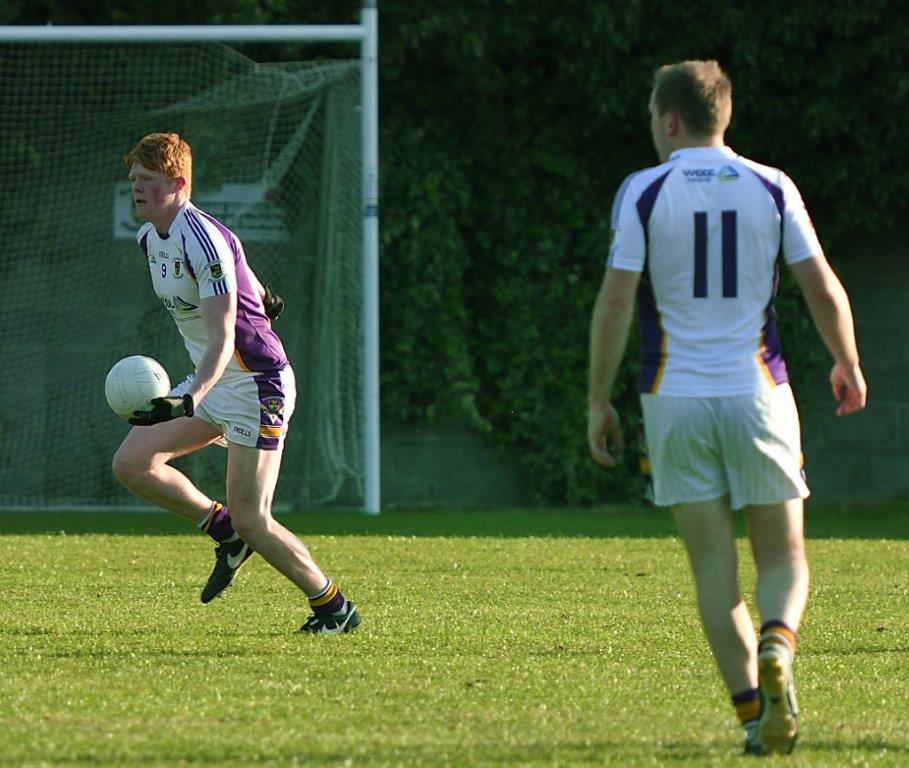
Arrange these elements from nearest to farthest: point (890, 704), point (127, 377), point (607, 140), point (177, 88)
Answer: point (890, 704)
point (127, 377)
point (177, 88)
point (607, 140)

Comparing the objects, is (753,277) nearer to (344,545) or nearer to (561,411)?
(344,545)

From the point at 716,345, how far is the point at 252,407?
9.01 ft

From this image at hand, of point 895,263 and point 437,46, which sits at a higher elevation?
point 437,46

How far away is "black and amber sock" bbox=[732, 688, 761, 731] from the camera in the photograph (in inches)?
163

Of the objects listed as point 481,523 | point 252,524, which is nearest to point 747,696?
point 252,524

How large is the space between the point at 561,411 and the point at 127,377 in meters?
8.74

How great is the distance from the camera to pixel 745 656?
13.8 ft

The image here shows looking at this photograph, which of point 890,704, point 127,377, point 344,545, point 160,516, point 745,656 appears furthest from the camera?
point 160,516

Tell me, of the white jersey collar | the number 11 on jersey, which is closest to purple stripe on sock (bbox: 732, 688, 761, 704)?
the number 11 on jersey

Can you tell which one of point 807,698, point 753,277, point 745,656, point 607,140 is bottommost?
point 807,698

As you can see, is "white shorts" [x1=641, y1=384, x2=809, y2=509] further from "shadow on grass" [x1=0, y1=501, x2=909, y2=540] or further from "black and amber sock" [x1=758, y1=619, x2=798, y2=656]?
"shadow on grass" [x1=0, y1=501, x2=909, y2=540]

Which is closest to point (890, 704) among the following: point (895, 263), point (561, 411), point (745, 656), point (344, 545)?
point (745, 656)

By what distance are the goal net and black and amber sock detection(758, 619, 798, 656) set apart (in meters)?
9.92

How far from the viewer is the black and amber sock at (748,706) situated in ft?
13.6
